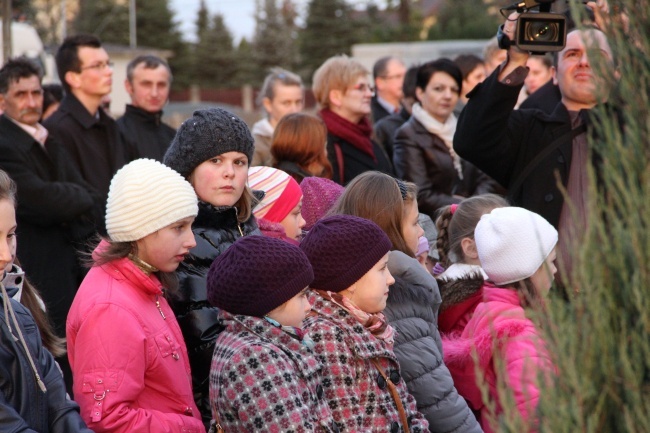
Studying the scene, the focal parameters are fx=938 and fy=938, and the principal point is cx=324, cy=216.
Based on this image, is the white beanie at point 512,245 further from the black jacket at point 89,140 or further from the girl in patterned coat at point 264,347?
the black jacket at point 89,140

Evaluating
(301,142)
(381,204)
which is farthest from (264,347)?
(301,142)

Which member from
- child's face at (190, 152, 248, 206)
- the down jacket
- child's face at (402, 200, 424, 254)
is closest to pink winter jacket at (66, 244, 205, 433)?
child's face at (190, 152, 248, 206)

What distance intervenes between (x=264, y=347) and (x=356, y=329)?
0.46 m

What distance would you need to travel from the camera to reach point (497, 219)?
13.4 ft

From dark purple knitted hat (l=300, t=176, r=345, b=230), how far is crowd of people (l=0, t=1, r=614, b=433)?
0.01 metres

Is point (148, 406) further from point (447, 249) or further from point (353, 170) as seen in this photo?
point (353, 170)

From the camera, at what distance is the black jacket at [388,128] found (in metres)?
8.59

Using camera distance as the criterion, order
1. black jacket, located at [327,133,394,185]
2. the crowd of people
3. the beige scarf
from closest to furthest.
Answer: the crowd of people < black jacket, located at [327,133,394,185] < the beige scarf

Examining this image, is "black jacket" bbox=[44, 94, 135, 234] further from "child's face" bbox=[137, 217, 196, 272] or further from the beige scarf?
"child's face" bbox=[137, 217, 196, 272]

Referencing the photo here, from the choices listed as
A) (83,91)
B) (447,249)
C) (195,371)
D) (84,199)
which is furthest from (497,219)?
(83,91)

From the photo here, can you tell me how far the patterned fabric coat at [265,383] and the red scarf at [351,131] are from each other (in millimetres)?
4052

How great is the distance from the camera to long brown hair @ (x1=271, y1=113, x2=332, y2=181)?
5879 millimetres

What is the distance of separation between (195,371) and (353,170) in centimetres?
345

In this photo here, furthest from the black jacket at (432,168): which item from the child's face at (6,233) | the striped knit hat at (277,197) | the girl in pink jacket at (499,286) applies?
the child's face at (6,233)
